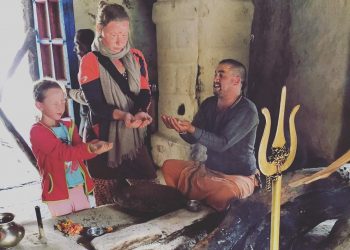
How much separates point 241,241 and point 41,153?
205cm

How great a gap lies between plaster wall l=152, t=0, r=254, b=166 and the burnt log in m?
0.84

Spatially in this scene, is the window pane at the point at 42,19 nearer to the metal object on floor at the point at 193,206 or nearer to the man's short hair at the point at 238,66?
the man's short hair at the point at 238,66

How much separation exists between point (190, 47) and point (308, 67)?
116 centimetres

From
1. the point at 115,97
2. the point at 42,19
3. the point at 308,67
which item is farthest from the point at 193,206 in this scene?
the point at 42,19

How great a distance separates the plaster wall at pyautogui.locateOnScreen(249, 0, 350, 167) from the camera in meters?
3.25

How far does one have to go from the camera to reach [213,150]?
3670mm

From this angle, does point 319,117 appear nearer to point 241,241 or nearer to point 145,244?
point 241,241

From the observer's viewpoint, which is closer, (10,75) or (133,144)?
(10,75)

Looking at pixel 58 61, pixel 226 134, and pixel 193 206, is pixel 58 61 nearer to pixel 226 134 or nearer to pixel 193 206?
pixel 226 134

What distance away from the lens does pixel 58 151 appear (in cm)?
324

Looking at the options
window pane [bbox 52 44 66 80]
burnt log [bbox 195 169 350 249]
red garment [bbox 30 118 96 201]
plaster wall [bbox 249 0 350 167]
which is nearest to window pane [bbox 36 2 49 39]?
window pane [bbox 52 44 66 80]

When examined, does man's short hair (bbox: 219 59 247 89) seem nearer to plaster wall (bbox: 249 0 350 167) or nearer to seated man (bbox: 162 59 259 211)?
seated man (bbox: 162 59 259 211)

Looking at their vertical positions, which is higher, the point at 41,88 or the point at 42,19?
the point at 42,19

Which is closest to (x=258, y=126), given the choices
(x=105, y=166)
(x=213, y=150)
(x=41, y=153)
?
(x=213, y=150)
